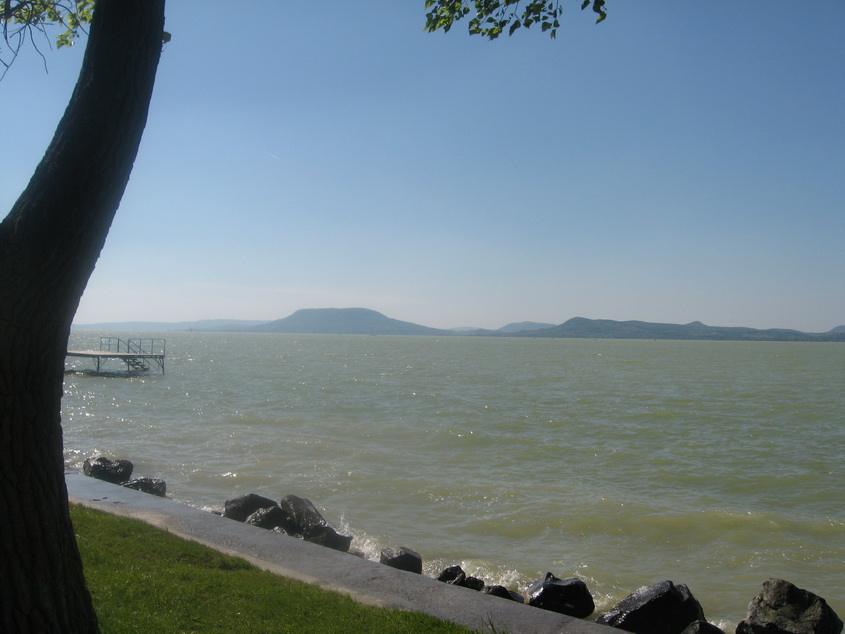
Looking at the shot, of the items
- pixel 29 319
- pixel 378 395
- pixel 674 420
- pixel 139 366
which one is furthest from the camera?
pixel 139 366

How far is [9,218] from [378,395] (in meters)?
38.6

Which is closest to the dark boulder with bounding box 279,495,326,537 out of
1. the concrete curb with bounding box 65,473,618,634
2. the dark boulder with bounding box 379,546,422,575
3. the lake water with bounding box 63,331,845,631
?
the lake water with bounding box 63,331,845,631

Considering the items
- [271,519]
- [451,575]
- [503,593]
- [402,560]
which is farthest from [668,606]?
[271,519]

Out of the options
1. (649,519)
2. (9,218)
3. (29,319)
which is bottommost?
(649,519)

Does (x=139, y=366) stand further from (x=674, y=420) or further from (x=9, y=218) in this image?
(x=9, y=218)

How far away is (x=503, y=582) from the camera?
10680 millimetres

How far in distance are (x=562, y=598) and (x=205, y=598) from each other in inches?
177

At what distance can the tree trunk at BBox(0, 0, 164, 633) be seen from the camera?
10.5ft

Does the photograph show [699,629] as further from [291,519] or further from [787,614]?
[291,519]

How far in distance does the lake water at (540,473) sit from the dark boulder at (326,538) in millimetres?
725

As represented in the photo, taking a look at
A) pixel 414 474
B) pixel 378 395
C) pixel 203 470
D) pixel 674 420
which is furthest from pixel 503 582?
pixel 378 395

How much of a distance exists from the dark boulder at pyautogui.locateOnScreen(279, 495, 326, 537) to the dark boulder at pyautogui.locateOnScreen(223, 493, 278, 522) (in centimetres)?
67

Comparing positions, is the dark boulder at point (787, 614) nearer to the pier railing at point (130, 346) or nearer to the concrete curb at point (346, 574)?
the concrete curb at point (346, 574)

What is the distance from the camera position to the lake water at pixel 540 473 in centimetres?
1212
